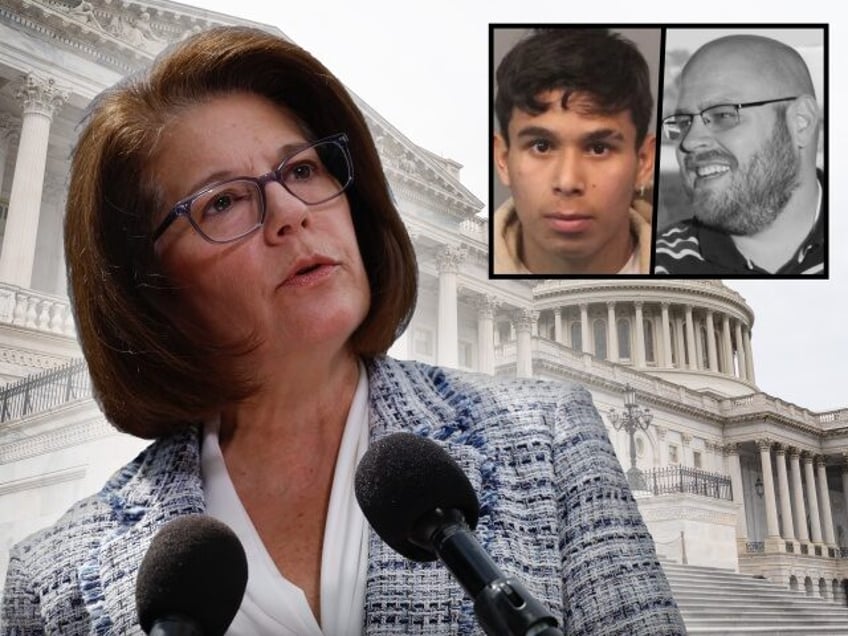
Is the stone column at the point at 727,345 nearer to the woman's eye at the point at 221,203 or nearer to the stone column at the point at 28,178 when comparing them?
the woman's eye at the point at 221,203

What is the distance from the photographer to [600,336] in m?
2.32

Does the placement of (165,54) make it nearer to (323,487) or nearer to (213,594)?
(323,487)

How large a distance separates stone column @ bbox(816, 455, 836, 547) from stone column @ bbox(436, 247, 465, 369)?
1114 millimetres

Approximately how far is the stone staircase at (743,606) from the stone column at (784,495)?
17 centimetres

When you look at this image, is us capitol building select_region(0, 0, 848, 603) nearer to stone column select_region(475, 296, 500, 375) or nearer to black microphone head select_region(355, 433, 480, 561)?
stone column select_region(475, 296, 500, 375)

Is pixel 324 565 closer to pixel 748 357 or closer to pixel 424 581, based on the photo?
pixel 424 581

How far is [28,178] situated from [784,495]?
6.91ft

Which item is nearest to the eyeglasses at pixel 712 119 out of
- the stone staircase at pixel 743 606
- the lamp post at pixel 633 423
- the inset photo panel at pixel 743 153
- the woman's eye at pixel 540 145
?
the inset photo panel at pixel 743 153

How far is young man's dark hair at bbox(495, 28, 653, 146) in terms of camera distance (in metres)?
2.28

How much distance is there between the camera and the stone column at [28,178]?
1932 mm

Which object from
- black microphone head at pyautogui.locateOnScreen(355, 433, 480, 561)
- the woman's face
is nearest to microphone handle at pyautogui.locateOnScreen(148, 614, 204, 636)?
black microphone head at pyautogui.locateOnScreen(355, 433, 480, 561)

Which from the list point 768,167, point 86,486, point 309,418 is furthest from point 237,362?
point 768,167

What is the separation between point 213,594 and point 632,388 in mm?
2007

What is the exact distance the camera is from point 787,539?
2352 millimetres
